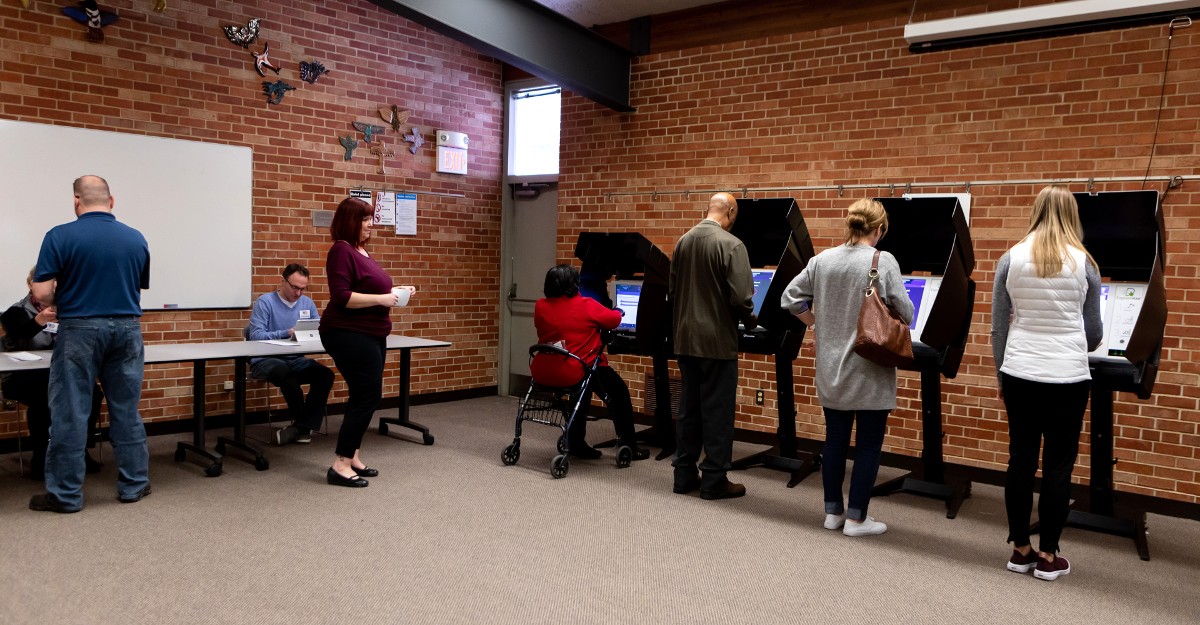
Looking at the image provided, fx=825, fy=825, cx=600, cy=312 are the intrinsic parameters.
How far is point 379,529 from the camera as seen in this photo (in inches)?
151

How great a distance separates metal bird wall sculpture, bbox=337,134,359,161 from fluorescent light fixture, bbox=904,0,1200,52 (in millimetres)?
4230

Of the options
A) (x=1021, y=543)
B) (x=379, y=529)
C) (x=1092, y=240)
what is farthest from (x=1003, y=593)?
(x=379, y=529)

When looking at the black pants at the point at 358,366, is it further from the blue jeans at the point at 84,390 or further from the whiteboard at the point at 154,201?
the whiteboard at the point at 154,201

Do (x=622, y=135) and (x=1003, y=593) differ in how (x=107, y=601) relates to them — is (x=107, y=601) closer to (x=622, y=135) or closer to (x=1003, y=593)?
(x=1003, y=593)

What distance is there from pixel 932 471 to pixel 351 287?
11.0ft

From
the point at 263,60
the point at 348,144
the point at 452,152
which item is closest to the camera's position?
the point at 263,60

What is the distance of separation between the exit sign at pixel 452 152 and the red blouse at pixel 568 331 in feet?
9.25

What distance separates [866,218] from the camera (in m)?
3.80

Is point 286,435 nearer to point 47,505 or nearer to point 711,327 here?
point 47,505

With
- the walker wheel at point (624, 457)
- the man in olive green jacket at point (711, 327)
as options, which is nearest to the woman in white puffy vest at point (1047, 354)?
the man in olive green jacket at point (711, 327)

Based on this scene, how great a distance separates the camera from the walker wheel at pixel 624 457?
5133mm

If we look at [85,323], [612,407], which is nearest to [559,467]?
[612,407]

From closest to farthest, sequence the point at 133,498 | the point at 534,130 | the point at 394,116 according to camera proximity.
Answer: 1. the point at 133,498
2. the point at 394,116
3. the point at 534,130

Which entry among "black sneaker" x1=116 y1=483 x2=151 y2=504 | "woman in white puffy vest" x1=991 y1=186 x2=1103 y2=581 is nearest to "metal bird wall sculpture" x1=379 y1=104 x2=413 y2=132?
"black sneaker" x1=116 y1=483 x2=151 y2=504
